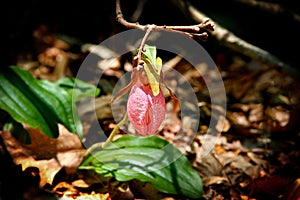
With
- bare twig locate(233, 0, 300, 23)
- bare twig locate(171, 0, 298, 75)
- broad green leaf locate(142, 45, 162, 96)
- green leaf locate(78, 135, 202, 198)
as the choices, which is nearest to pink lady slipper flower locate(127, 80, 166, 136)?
broad green leaf locate(142, 45, 162, 96)

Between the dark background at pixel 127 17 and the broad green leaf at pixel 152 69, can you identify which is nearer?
the broad green leaf at pixel 152 69

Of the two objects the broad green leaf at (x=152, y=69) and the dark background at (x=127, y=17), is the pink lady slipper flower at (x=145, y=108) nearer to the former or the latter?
the broad green leaf at (x=152, y=69)

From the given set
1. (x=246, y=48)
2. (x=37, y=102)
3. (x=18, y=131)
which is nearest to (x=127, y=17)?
(x=246, y=48)

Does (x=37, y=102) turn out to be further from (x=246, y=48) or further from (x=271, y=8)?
(x=271, y=8)

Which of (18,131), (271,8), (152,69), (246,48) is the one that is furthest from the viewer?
(271,8)

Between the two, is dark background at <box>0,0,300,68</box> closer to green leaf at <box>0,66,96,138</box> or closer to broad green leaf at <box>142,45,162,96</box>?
green leaf at <box>0,66,96,138</box>

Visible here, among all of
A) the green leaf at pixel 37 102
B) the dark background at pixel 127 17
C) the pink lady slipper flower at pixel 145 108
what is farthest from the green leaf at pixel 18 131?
the dark background at pixel 127 17
